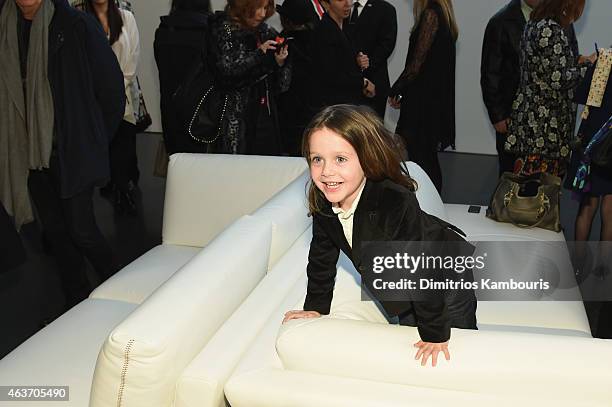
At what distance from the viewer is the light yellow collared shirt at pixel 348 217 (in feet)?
6.27

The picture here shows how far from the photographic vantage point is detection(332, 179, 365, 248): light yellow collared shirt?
6.27 feet

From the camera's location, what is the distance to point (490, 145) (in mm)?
6230

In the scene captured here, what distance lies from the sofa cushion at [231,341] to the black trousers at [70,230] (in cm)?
130

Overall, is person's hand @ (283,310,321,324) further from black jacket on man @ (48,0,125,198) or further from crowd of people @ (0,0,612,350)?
black jacket on man @ (48,0,125,198)

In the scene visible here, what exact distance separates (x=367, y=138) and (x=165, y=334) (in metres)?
0.68

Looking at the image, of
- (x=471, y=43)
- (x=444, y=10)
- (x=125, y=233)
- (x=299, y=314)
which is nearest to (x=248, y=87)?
(x=444, y=10)

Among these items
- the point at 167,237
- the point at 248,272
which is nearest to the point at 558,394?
the point at 248,272

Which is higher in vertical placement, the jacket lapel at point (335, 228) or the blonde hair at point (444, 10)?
the blonde hair at point (444, 10)

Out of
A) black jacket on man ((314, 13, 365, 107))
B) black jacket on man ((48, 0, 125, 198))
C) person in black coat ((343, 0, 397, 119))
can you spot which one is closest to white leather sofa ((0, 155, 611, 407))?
black jacket on man ((48, 0, 125, 198))

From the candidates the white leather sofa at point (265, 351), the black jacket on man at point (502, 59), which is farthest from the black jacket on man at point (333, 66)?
the white leather sofa at point (265, 351)

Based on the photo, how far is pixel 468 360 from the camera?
60.1 inches

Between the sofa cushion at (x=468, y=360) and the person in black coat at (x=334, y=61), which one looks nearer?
the sofa cushion at (x=468, y=360)

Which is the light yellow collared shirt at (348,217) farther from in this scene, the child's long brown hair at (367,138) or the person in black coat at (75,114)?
the person in black coat at (75,114)

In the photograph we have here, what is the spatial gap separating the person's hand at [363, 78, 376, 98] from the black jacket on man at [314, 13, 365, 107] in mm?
294
